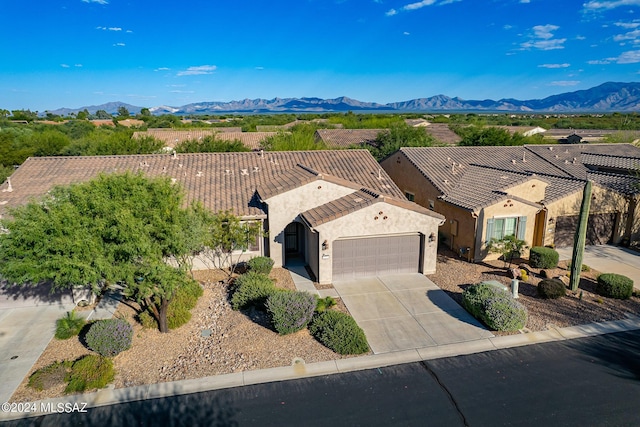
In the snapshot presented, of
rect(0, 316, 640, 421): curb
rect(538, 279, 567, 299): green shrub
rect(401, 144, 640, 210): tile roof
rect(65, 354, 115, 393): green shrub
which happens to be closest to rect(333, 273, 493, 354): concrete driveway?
rect(0, 316, 640, 421): curb

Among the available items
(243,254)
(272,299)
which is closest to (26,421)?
(272,299)

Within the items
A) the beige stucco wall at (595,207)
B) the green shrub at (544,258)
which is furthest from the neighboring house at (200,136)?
the green shrub at (544,258)

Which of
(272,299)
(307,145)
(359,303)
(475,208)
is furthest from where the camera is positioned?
(307,145)

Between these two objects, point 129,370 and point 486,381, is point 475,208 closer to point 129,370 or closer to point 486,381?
point 486,381

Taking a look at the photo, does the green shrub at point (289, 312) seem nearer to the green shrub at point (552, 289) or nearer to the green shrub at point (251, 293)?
the green shrub at point (251, 293)

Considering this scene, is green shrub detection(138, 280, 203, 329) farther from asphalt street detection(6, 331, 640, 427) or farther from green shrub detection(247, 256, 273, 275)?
asphalt street detection(6, 331, 640, 427)
